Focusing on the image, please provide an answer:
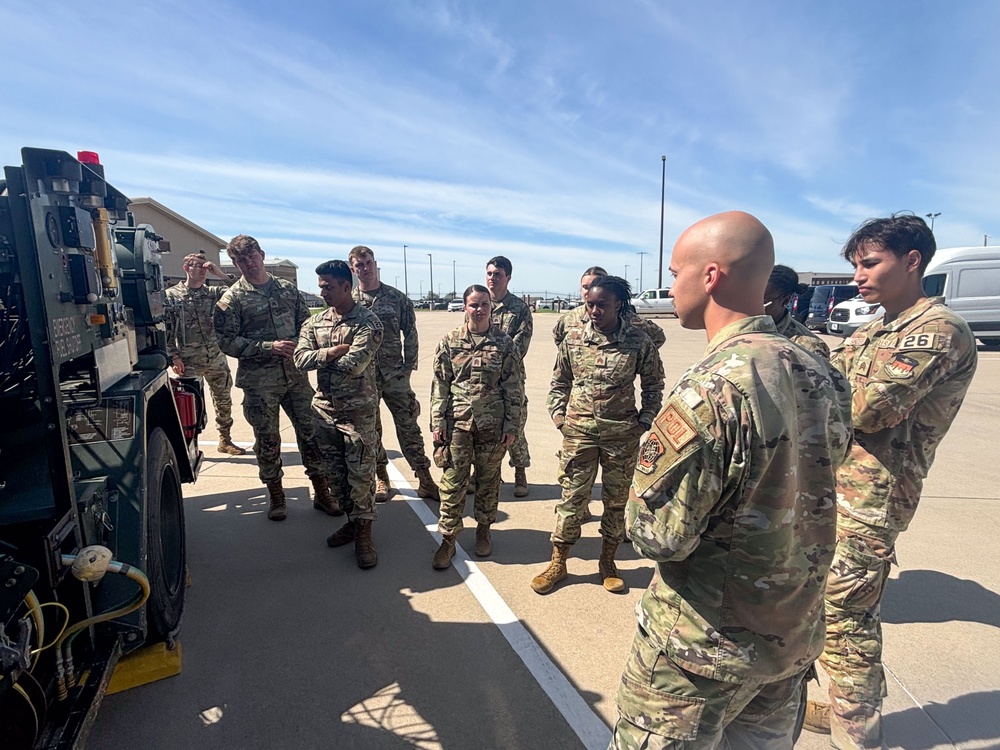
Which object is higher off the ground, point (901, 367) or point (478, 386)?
point (901, 367)

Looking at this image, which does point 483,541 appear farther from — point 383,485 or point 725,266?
point 725,266

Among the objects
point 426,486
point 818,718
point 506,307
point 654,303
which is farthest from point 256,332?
point 654,303

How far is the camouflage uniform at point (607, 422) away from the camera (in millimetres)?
3072

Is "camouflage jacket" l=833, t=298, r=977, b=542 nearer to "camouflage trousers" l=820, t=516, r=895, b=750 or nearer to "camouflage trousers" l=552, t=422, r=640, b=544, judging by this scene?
"camouflage trousers" l=820, t=516, r=895, b=750

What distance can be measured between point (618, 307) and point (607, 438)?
2.54ft

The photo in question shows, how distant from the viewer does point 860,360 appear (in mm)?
2176

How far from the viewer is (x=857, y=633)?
2006 millimetres

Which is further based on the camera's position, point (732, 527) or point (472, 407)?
point (472, 407)

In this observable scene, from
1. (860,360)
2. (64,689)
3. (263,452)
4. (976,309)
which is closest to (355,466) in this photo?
(263,452)

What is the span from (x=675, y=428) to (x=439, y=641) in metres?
2.01

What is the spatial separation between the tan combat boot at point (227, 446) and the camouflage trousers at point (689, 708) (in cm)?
518

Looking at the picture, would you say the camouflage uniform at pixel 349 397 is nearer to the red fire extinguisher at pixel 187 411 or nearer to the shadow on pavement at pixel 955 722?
the red fire extinguisher at pixel 187 411

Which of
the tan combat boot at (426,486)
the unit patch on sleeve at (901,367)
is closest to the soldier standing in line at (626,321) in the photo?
the unit patch on sleeve at (901,367)

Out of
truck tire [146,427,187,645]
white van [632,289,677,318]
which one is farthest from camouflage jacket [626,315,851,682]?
white van [632,289,677,318]
